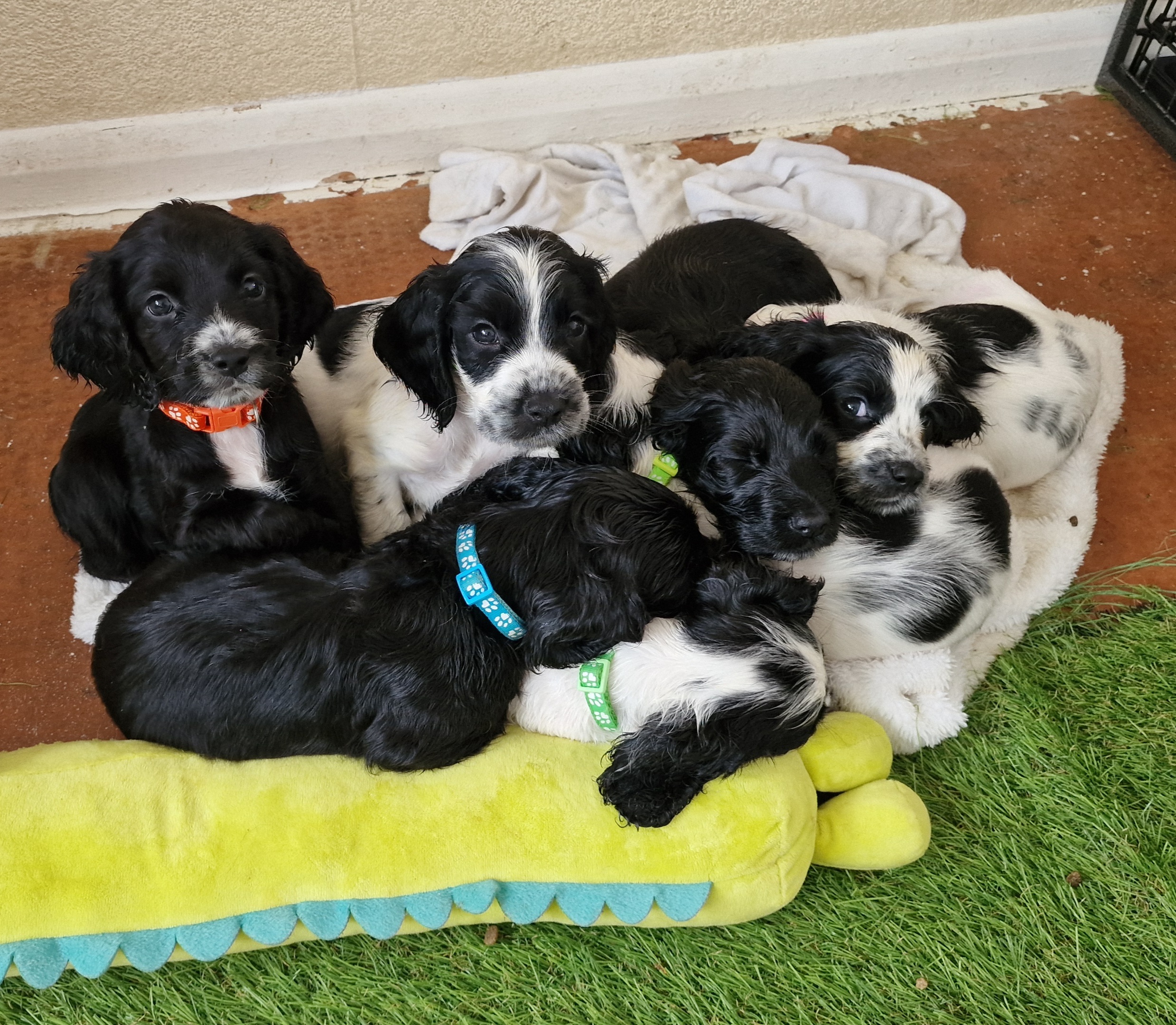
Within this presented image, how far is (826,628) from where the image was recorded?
7.54 ft

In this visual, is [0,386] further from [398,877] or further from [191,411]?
[398,877]

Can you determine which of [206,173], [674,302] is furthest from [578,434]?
[206,173]

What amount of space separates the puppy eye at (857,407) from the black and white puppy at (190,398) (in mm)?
1236

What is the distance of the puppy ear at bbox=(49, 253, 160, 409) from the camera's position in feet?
6.84

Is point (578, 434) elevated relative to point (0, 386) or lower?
elevated

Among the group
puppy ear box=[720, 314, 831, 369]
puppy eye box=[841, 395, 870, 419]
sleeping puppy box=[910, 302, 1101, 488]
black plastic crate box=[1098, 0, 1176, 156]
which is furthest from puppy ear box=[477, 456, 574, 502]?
black plastic crate box=[1098, 0, 1176, 156]

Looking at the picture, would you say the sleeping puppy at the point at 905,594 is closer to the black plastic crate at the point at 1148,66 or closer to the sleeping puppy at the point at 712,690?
the sleeping puppy at the point at 712,690

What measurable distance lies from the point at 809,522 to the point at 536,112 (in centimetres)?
257

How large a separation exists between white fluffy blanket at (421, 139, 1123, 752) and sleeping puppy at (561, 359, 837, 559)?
3.26 feet

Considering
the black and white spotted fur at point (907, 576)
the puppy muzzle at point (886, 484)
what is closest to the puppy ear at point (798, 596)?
the black and white spotted fur at point (907, 576)

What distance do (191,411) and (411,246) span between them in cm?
175

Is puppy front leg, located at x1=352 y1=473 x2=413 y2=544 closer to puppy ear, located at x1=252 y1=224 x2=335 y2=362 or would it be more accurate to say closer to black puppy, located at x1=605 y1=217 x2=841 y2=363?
puppy ear, located at x1=252 y1=224 x2=335 y2=362

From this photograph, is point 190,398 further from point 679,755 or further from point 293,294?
point 679,755

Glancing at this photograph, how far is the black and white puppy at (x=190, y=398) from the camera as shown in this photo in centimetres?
208
